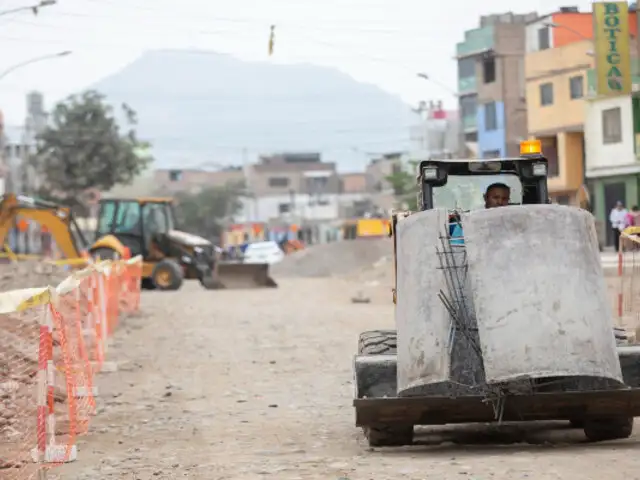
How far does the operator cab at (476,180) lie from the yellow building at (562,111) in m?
54.9

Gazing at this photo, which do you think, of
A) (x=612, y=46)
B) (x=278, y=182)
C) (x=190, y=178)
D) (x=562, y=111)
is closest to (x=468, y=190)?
(x=612, y=46)

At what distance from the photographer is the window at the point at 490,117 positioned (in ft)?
276

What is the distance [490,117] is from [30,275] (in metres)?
48.3

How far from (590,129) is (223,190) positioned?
9087 cm

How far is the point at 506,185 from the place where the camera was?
1185 centimetres

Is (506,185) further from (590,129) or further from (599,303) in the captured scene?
(590,129)

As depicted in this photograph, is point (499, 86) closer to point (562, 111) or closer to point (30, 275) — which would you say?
point (562, 111)

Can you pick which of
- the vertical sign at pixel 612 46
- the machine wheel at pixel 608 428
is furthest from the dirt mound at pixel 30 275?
the machine wheel at pixel 608 428

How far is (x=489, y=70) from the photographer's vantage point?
86188 millimetres

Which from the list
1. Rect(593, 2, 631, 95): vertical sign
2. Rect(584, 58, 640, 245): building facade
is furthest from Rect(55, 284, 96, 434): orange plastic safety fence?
Rect(584, 58, 640, 245): building facade

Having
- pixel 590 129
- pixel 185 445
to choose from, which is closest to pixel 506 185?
pixel 185 445

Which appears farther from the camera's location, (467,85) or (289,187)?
(289,187)

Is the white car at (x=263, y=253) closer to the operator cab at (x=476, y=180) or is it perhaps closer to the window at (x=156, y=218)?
the window at (x=156, y=218)

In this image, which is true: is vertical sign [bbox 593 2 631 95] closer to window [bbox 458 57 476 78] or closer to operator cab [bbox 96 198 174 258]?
operator cab [bbox 96 198 174 258]
